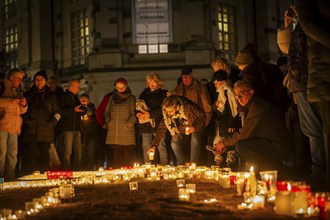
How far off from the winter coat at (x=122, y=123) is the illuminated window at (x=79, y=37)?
59.3ft

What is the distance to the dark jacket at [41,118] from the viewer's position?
504 inches

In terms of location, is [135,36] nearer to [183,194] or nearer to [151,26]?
[151,26]

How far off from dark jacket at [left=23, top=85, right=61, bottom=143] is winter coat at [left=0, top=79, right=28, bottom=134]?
3.56 feet

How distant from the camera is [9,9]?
36031 millimetres

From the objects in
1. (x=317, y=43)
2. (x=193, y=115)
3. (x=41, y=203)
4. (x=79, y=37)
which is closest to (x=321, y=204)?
(x=317, y=43)

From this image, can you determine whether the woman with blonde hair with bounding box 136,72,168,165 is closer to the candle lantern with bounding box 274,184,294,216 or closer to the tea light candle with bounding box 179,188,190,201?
the tea light candle with bounding box 179,188,190,201

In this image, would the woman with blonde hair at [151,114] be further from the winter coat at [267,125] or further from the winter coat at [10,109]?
the winter coat at [267,125]

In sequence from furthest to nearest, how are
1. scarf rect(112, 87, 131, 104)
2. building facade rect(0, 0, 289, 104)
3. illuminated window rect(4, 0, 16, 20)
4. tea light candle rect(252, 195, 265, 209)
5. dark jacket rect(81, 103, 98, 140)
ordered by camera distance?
illuminated window rect(4, 0, 16, 20) < building facade rect(0, 0, 289, 104) < dark jacket rect(81, 103, 98, 140) < scarf rect(112, 87, 131, 104) < tea light candle rect(252, 195, 265, 209)

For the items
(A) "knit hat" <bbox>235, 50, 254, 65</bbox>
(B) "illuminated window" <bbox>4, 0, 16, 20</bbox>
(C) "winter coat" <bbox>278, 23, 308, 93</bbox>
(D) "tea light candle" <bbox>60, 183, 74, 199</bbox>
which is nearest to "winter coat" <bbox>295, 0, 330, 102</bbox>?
(C) "winter coat" <bbox>278, 23, 308, 93</bbox>

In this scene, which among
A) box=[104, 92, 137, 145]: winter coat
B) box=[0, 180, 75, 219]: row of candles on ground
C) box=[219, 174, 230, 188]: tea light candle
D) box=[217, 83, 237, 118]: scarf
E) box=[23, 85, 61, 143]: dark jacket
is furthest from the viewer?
box=[23, 85, 61, 143]: dark jacket

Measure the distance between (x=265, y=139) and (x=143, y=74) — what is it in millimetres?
17977

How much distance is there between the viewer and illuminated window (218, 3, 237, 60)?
29391 millimetres

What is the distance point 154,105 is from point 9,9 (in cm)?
2546

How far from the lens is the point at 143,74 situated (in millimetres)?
26438
